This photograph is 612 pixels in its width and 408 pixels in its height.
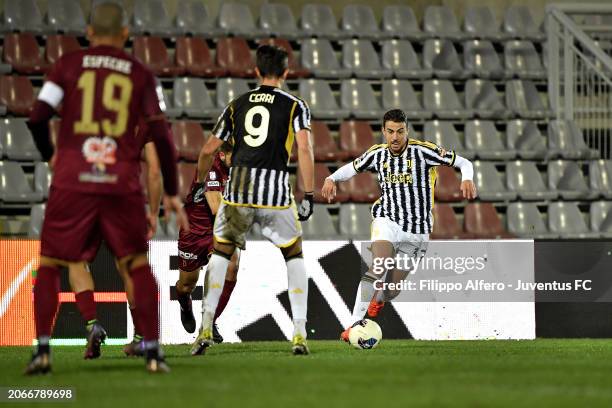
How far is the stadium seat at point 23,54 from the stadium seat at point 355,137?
12.5 feet

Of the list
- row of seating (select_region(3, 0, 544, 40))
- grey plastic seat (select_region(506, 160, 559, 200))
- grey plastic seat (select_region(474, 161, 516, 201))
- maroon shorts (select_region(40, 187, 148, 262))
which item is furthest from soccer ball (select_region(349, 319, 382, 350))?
row of seating (select_region(3, 0, 544, 40))

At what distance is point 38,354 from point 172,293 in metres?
4.61

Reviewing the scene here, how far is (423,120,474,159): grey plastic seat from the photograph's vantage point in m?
14.0

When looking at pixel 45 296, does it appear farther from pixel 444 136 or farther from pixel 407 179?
pixel 444 136

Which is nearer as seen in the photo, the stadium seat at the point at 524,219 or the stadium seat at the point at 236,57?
the stadium seat at the point at 524,219

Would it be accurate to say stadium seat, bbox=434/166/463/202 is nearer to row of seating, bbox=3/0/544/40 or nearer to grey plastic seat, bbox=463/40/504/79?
grey plastic seat, bbox=463/40/504/79

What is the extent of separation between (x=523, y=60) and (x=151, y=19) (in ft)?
16.9

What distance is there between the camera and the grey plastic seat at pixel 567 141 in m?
14.4

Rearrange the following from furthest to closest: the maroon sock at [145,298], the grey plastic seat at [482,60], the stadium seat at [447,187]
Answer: the grey plastic seat at [482,60], the stadium seat at [447,187], the maroon sock at [145,298]

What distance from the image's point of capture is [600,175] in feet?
46.9

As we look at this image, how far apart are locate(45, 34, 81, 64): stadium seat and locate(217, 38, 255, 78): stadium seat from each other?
1.85 m

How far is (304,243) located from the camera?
10.5 meters

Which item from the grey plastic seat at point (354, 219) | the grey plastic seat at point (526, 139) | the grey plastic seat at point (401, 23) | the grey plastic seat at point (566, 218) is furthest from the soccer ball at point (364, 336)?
the grey plastic seat at point (401, 23)

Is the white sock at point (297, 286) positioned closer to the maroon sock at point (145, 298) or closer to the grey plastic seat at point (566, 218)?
the maroon sock at point (145, 298)
